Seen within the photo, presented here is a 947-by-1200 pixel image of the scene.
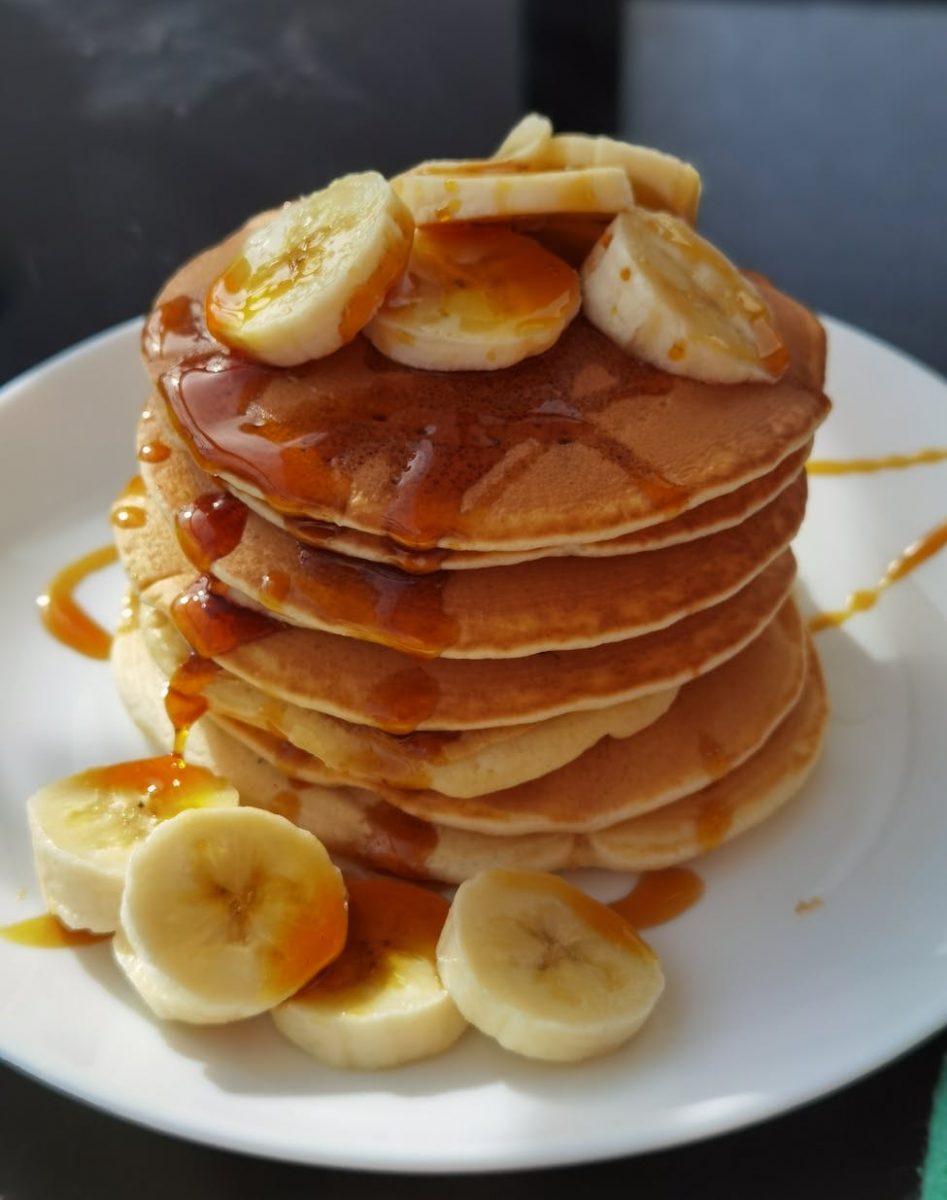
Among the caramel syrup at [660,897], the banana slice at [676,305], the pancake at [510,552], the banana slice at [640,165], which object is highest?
the banana slice at [640,165]

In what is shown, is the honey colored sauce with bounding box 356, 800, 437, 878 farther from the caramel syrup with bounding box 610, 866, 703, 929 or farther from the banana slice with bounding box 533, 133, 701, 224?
the banana slice with bounding box 533, 133, 701, 224

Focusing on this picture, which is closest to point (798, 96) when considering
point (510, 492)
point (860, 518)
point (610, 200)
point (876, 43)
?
point (876, 43)

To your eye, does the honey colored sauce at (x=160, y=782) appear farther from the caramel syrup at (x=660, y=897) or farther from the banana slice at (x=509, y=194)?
the banana slice at (x=509, y=194)

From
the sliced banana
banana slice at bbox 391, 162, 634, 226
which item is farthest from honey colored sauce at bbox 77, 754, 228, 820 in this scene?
the sliced banana

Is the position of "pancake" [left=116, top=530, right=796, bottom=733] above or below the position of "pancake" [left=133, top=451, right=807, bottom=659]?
below

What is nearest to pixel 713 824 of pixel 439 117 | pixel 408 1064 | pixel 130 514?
pixel 408 1064

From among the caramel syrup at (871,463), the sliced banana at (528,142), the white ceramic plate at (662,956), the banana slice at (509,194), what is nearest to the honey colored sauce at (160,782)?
the white ceramic plate at (662,956)

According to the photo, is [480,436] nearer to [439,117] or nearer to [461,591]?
[461,591]
